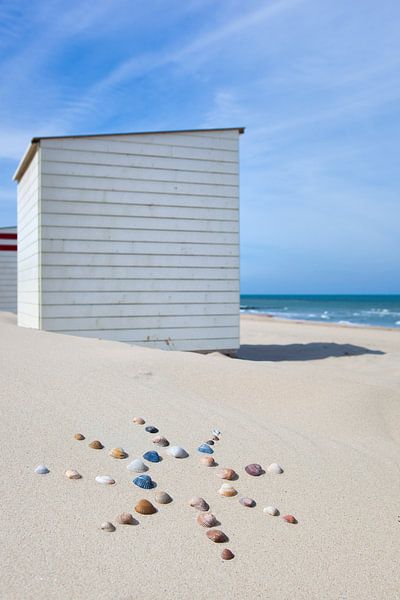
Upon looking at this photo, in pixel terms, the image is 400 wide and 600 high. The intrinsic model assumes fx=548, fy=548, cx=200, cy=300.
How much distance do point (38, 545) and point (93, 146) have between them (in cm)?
712

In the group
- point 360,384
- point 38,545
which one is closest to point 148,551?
point 38,545

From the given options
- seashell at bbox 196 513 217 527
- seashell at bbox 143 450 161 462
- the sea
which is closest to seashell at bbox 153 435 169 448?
seashell at bbox 143 450 161 462

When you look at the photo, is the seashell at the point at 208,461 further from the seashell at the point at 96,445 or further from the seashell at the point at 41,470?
the seashell at the point at 41,470

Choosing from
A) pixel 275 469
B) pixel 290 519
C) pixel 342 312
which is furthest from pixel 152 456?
pixel 342 312

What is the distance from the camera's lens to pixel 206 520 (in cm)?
214

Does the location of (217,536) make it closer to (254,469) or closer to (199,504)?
(199,504)

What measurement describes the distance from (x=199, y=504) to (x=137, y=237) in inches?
253

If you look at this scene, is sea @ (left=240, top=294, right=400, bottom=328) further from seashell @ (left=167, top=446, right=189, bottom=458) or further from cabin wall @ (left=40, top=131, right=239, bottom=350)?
seashell @ (left=167, top=446, right=189, bottom=458)

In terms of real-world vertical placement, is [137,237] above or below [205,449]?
above

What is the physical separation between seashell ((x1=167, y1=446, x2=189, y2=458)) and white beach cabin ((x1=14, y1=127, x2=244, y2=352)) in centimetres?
563

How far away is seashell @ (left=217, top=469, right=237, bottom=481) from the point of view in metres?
2.54

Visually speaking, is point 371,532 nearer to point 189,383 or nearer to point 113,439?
point 113,439

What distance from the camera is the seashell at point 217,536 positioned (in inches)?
80.3

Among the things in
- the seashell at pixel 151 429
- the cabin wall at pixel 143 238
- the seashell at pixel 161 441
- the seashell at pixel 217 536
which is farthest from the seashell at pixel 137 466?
the cabin wall at pixel 143 238
